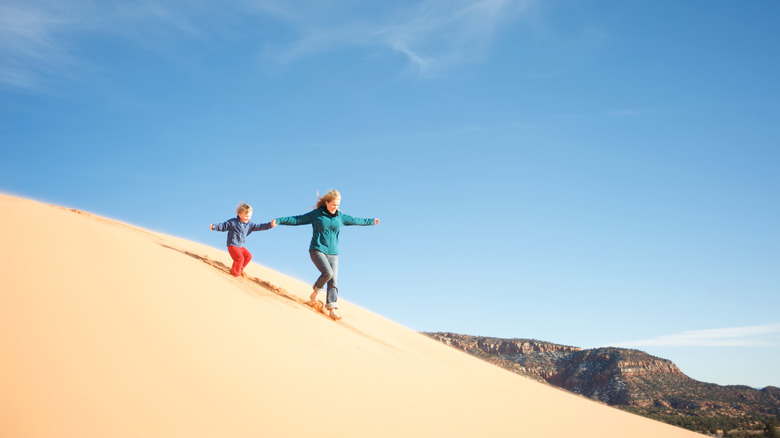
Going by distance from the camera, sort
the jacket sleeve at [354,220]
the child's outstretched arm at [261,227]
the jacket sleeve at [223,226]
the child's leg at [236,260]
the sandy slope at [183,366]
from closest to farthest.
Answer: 1. the sandy slope at [183,366]
2. the child's leg at [236,260]
3. the jacket sleeve at [223,226]
4. the child's outstretched arm at [261,227]
5. the jacket sleeve at [354,220]

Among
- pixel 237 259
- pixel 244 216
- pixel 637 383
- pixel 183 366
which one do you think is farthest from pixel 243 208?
pixel 637 383

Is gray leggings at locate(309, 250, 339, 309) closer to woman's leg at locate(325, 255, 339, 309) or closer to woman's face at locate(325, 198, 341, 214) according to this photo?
woman's leg at locate(325, 255, 339, 309)

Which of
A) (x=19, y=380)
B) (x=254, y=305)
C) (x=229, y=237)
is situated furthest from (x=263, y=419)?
(x=229, y=237)

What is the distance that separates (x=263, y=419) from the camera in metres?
3.28

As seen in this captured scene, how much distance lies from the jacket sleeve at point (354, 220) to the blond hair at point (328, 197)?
1.35ft

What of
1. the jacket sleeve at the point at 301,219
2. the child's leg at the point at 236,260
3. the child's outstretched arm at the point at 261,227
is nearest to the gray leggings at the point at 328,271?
the jacket sleeve at the point at 301,219

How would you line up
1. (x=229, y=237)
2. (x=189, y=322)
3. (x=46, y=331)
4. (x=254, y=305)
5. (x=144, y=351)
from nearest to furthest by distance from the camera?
(x=46, y=331) < (x=144, y=351) < (x=189, y=322) < (x=254, y=305) < (x=229, y=237)

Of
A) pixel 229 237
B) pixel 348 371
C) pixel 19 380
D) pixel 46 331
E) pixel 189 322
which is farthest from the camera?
pixel 229 237

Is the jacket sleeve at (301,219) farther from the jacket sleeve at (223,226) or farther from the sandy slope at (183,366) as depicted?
the sandy slope at (183,366)

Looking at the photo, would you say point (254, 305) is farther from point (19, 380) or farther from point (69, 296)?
point (19, 380)

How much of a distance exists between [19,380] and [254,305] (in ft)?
10.2

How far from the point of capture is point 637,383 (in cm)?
4900

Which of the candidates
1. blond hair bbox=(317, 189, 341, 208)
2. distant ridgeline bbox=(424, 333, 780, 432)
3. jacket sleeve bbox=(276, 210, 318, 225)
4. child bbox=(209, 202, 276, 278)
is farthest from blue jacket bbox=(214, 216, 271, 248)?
distant ridgeline bbox=(424, 333, 780, 432)

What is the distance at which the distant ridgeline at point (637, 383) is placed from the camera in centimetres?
3694
